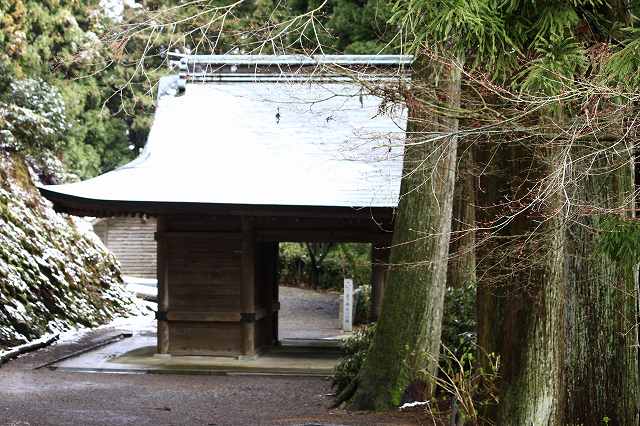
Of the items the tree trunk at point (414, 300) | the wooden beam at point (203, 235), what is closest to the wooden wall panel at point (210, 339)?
the wooden beam at point (203, 235)

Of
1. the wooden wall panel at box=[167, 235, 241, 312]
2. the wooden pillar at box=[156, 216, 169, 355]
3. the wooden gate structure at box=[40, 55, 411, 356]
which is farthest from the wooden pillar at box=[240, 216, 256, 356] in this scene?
the wooden pillar at box=[156, 216, 169, 355]

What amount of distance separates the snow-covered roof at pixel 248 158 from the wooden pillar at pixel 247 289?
0.78 meters

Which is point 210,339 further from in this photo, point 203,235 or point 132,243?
point 132,243

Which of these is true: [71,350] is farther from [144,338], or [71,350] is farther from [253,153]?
[253,153]

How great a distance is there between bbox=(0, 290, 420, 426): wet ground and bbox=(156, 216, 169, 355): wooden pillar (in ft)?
5.62

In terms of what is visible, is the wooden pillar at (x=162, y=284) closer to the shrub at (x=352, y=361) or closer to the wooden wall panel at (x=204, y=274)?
the wooden wall panel at (x=204, y=274)

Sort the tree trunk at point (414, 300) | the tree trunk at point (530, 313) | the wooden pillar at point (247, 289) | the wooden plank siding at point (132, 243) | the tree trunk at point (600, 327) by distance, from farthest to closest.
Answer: the wooden plank siding at point (132, 243) < the wooden pillar at point (247, 289) < the tree trunk at point (414, 300) < the tree trunk at point (600, 327) < the tree trunk at point (530, 313)

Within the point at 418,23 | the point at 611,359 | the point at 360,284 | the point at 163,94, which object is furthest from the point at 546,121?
the point at 360,284

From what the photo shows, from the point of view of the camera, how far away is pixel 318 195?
15.3m

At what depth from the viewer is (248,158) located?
1683 centimetres

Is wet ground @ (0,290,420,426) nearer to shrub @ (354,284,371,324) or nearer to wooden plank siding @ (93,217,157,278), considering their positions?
shrub @ (354,284,371,324)

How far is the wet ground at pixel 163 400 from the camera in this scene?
10070mm

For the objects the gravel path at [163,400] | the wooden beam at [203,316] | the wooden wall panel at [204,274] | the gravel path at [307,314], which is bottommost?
the gravel path at [163,400]

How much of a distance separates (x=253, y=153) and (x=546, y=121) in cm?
1039
